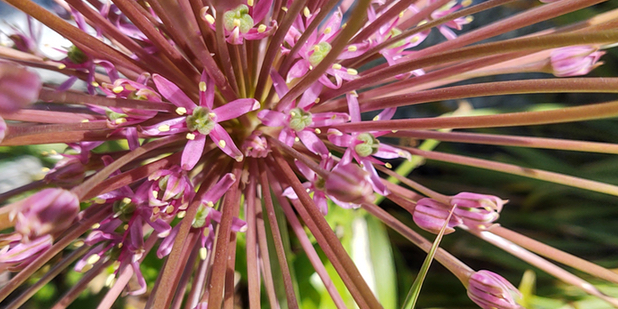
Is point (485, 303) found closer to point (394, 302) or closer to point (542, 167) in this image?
point (394, 302)

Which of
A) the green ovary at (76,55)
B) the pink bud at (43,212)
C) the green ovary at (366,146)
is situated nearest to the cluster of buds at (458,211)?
the green ovary at (366,146)

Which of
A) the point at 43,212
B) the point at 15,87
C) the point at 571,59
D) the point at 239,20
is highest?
the point at 571,59

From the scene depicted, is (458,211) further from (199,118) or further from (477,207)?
(199,118)

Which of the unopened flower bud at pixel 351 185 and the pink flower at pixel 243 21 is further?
the pink flower at pixel 243 21

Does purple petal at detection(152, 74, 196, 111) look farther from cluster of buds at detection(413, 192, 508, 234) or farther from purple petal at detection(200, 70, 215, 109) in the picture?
cluster of buds at detection(413, 192, 508, 234)

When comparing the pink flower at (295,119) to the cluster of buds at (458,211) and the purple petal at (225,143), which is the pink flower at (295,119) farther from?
the cluster of buds at (458,211)

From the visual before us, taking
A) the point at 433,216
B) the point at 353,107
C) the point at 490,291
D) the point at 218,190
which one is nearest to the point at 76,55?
the point at 218,190

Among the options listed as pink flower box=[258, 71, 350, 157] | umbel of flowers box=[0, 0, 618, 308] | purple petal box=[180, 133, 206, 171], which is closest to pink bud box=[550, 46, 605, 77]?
umbel of flowers box=[0, 0, 618, 308]

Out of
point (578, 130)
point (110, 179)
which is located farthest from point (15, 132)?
point (578, 130)
